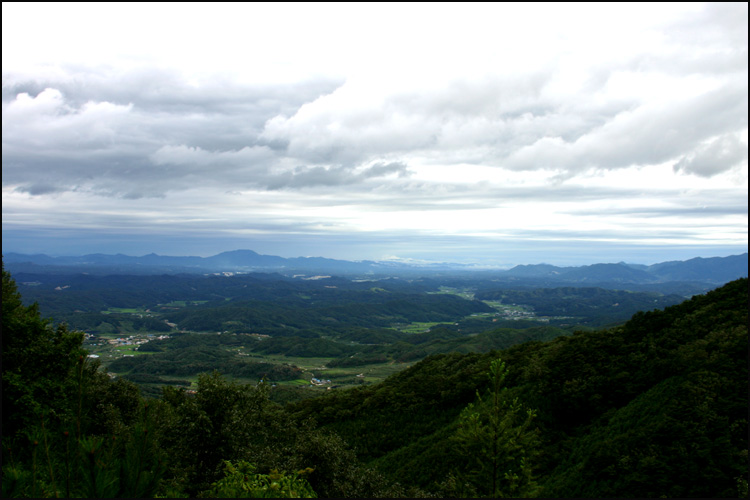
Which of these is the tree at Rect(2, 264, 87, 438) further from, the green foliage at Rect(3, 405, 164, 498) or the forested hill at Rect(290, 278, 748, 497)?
the forested hill at Rect(290, 278, 748, 497)

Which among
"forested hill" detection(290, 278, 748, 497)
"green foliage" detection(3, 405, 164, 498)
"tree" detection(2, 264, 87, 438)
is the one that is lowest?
"forested hill" detection(290, 278, 748, 497)

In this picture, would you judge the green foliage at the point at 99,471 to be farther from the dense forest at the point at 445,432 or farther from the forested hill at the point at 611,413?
the forested hill at the point at 611,413

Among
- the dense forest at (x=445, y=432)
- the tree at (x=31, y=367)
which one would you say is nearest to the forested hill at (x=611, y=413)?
the dense forest at (x=445, y=432)

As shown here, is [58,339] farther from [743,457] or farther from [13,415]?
[743,457]

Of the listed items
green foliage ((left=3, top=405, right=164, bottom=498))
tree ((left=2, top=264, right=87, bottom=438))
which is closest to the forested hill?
green foliage ((left=3, top=405, right=164, bottom=498))

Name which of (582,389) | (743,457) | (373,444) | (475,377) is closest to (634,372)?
(582,389)

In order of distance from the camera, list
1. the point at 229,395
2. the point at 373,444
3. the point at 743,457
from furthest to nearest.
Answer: the point at 373,444, the point at 229,395, the point at 743,457

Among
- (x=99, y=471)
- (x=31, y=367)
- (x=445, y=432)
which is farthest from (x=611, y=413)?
(x=31, y=367)

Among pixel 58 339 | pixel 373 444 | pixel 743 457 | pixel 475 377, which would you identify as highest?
pixel 58 339

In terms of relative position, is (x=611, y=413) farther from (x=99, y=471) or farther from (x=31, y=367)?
(x=31, y=367)

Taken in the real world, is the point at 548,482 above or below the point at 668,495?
below
